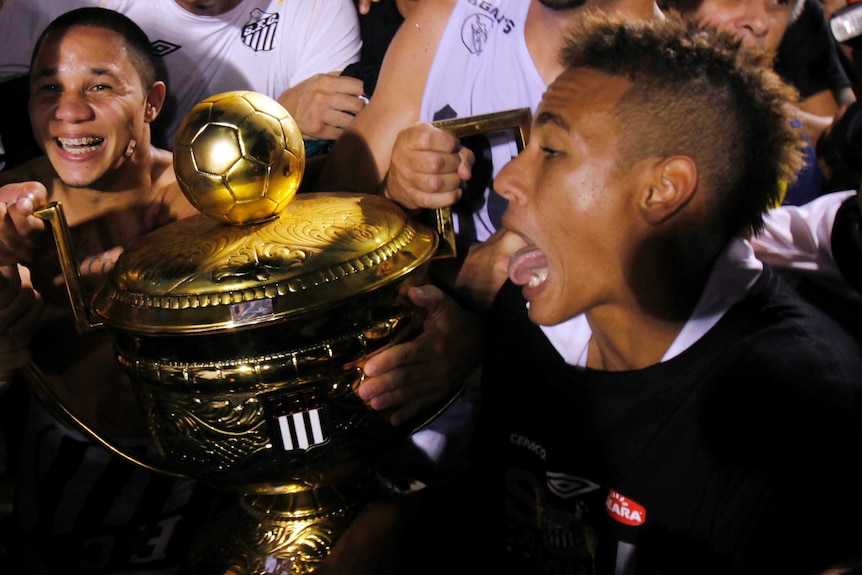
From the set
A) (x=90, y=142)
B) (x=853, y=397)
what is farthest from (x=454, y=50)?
(x=853, y=397)

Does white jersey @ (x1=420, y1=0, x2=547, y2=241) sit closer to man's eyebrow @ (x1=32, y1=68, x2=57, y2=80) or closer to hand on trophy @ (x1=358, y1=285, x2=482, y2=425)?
hand on trophy @ (x1=358, y1=285, x2=482, y2=425)

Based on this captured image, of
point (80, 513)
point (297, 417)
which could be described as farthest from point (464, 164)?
point (80, 513)

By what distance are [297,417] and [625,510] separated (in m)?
0.41

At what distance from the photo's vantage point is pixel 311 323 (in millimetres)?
812

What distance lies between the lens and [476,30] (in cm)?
120

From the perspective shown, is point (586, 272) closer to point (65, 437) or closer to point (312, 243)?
point (312, 243)

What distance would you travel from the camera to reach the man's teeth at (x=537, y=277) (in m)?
0.90

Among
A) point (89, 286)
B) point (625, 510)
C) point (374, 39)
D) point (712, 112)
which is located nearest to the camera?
point (712, 112)

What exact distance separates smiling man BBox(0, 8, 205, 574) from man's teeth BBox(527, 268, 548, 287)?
1.95ft

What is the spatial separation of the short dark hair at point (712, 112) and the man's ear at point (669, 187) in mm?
15

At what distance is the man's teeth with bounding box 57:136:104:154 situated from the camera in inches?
42.2

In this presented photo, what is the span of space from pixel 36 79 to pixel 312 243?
552mm

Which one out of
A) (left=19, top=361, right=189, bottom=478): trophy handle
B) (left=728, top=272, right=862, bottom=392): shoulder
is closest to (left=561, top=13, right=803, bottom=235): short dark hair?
(left=728, top=272, right=862, bottom=392): shoulder

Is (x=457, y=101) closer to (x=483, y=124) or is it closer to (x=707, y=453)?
(x=483, y=124)
